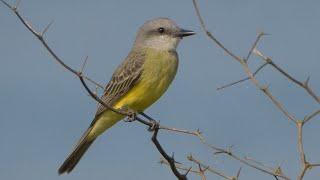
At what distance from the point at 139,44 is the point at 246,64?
3.38m

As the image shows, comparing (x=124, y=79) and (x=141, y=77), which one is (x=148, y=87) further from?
(x=124, y=79)

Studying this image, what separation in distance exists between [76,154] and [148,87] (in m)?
1.05

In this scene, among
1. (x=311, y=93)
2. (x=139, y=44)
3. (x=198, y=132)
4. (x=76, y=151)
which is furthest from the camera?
(x=139, y=44)

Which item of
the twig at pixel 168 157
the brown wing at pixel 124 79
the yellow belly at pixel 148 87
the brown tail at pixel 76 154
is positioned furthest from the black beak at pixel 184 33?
the twig at pixel 168 157

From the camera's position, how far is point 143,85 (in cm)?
560

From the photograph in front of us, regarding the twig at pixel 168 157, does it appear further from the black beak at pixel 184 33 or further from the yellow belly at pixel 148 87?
the black beak at pixel 184 33

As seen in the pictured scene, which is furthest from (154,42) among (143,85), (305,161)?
(305,161)

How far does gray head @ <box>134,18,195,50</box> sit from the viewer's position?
20.0 feet

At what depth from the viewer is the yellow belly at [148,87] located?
18.1ft

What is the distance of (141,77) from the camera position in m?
5.70

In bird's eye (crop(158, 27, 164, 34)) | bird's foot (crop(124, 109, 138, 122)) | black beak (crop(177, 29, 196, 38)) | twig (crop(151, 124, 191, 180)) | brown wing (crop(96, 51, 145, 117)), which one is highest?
bird's eye (crop(158, 27, 164, 34))

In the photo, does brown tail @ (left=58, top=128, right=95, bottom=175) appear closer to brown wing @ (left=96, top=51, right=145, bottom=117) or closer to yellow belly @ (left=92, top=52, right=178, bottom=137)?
yellow belly @ (left=92, top=52, right=178, bottom=137)

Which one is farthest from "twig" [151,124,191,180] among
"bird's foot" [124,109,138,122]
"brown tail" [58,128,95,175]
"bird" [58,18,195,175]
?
"brown tail" [58,128,95,175]

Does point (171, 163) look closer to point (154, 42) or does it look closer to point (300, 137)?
point (300, 137)
